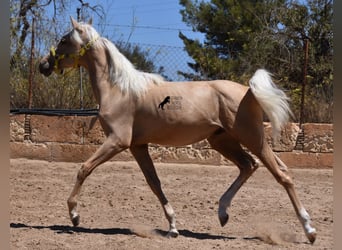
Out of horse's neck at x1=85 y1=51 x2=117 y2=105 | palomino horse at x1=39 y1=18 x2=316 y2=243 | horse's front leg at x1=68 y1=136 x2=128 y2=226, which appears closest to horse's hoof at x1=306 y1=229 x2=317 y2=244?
palomino horse at x1=39 y1=18 x2=316 y2=243

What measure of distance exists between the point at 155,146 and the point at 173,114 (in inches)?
206

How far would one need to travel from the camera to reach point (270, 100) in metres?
5.01

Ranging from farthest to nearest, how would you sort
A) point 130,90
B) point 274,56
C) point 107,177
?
point 274,56 < point 107,177 < point 130,90

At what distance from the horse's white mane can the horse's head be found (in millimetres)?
24

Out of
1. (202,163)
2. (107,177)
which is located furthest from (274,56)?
(107,177)

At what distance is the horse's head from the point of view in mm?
5648

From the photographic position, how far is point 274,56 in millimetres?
13789

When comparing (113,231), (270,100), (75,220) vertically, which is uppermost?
(270,100)

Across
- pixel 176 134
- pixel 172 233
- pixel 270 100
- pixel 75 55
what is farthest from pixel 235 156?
pixel 75 55

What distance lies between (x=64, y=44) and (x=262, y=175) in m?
4.95

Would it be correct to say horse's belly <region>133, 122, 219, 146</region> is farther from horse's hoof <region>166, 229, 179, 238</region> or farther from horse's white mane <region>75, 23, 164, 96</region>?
horse's hoof <region>166, 229, 179, 238</region>

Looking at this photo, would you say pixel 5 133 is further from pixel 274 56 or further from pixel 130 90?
pixel 274 56

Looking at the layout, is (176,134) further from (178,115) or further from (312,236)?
(312,236)

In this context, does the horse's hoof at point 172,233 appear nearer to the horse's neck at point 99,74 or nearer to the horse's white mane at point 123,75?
the horse's white mane at point 123,75
